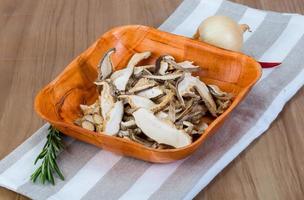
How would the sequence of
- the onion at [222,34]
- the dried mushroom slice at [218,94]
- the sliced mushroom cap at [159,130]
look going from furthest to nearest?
the onion at [222,34] → the dried mushroom slice at [218,94] → the sliced mushroom cap at [159,130]

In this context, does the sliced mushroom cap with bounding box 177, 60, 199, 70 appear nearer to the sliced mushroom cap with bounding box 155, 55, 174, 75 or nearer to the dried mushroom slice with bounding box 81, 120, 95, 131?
the sliced mushroom cap with bounding box 155, 55, 174, 75

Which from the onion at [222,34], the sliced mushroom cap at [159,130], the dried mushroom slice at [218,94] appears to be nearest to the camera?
the sliced mushroom cap at [159,130]

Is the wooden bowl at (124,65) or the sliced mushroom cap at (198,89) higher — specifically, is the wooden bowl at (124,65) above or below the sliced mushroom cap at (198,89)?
below

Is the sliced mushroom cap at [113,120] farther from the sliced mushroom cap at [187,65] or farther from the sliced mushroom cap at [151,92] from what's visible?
the sliced mushroom cap at [187,65]

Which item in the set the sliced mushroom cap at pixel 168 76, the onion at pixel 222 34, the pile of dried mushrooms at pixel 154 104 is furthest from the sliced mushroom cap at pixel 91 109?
the onion at pixel 222 34

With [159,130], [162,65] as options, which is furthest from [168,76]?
[159,130]

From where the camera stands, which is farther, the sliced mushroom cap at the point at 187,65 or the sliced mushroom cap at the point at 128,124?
the sliced mushroom cap at the point at 187,65

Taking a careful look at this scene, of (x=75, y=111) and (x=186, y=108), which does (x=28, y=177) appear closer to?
(x=75, y=111)

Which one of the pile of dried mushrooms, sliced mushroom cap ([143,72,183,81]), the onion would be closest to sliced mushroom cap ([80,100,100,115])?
the pile of dried mushrooms
